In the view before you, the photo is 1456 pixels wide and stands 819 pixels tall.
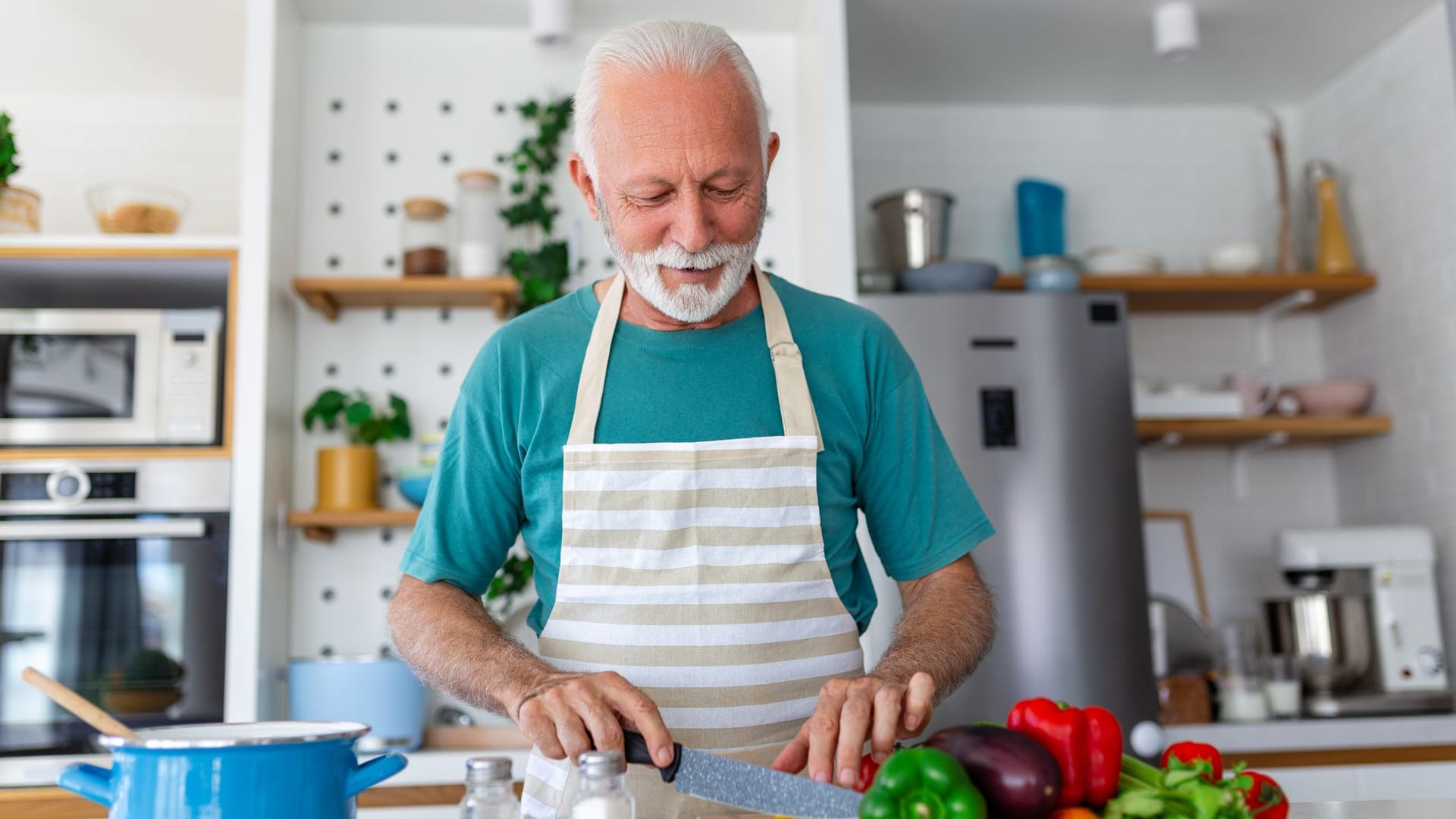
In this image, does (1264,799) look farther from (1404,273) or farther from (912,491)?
(1404,273)

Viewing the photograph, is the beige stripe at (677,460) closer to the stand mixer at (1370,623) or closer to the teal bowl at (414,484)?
the teal bowl at (414,484)

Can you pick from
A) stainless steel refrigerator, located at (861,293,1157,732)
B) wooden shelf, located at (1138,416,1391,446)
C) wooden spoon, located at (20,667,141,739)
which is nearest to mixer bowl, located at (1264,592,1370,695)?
wooden shelf, located at (1138,416,1391,446)

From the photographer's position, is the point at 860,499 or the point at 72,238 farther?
the point at 72,238

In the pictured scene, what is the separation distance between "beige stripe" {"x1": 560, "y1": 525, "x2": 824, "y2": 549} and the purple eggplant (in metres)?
0.51

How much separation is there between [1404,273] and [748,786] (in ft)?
9.91

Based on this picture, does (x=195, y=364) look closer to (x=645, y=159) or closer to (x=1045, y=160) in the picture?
(x=645, y=159)

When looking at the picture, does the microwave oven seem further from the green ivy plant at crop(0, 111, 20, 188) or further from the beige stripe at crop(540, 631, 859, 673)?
the beige stripe at crop(540, 631, 859, 673)

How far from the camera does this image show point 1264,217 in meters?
3.71

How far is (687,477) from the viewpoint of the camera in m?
1.40

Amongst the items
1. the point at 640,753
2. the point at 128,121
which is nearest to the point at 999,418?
the point at 640,753

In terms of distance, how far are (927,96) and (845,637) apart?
258cm

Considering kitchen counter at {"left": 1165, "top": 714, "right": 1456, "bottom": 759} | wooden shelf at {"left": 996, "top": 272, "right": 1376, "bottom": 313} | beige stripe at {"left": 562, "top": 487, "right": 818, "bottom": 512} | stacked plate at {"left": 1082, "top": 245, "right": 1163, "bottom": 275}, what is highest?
stacked plate at {"left": 1082, "top": 245, "right": 1163, "bottom": 275}

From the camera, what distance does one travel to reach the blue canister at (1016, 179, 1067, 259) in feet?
11.3

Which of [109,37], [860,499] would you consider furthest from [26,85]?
[860,499]
